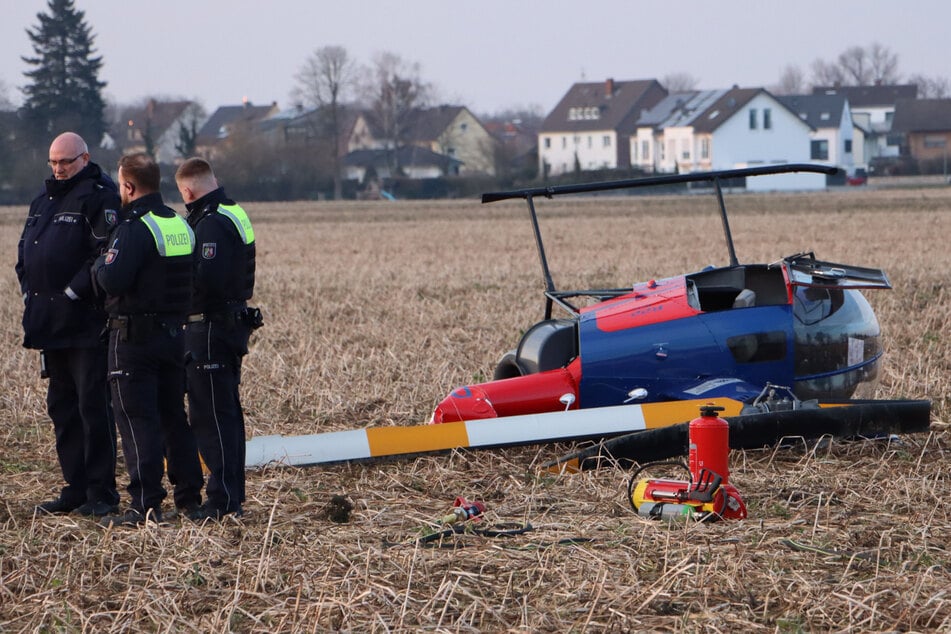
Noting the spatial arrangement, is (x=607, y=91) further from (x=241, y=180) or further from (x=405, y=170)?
(x=241, y=180)

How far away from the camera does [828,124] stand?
278ft

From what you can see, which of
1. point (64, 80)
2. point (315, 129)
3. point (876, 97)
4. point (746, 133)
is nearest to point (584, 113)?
point (315, 129)

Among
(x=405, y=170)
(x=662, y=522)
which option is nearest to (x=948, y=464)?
(x=662, y=522)

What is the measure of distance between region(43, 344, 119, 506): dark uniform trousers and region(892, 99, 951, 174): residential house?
9987 cm

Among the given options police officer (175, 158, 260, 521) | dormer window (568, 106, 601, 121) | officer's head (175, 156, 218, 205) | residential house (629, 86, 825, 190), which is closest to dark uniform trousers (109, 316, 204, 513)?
police officer (175, 158, 260, 521)

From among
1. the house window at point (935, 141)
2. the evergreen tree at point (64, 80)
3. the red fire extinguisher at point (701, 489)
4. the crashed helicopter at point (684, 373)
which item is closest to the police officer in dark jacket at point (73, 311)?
the crashed helicopter at point (684, 373)

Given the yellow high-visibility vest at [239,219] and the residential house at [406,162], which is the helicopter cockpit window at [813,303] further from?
the residential house at [406,162]

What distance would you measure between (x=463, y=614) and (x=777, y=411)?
3.24 meters

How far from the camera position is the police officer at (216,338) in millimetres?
6164

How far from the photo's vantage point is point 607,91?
346 feet

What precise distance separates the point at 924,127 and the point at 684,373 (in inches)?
3913

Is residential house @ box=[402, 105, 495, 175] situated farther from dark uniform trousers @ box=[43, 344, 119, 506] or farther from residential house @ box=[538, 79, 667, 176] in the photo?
dark uniform trousers @ box=[43, 344, 119, 506]

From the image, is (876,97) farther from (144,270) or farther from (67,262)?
(144,270)

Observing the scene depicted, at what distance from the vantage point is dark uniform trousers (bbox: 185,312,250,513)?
6.16 m
